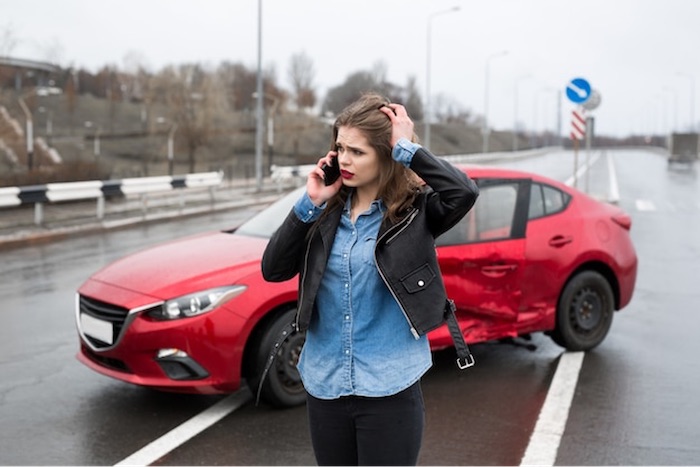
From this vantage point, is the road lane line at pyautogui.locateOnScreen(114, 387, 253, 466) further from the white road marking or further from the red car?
the white road marking

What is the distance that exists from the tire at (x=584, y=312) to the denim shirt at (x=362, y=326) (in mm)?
4071

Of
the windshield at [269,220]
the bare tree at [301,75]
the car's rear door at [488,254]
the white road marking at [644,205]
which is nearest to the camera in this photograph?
the car's rear door at [488,254]

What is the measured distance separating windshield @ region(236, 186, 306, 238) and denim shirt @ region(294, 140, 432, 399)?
11.1ft

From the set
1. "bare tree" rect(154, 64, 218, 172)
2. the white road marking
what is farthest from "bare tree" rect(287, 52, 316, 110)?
the white road marking

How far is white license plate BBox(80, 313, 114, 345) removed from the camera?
5.04m

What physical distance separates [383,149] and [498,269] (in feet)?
11.2

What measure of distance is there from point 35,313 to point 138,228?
834cm

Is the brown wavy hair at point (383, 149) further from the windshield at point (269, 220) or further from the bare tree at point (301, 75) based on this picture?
the bare tree at point (301, 75)

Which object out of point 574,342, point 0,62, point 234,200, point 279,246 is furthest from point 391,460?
point 0,62

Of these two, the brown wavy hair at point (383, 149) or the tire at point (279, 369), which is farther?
the tire at point (279, 369)

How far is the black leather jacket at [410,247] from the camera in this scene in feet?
8.33

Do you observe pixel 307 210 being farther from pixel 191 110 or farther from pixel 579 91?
pixel 191 110

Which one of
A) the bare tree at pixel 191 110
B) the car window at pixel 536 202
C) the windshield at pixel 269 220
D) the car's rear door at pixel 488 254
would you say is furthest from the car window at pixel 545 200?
the bare tree at pixel 191 110

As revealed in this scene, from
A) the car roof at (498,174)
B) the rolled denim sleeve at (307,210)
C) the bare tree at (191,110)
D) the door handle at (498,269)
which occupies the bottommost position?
the door handle at (498,269)
